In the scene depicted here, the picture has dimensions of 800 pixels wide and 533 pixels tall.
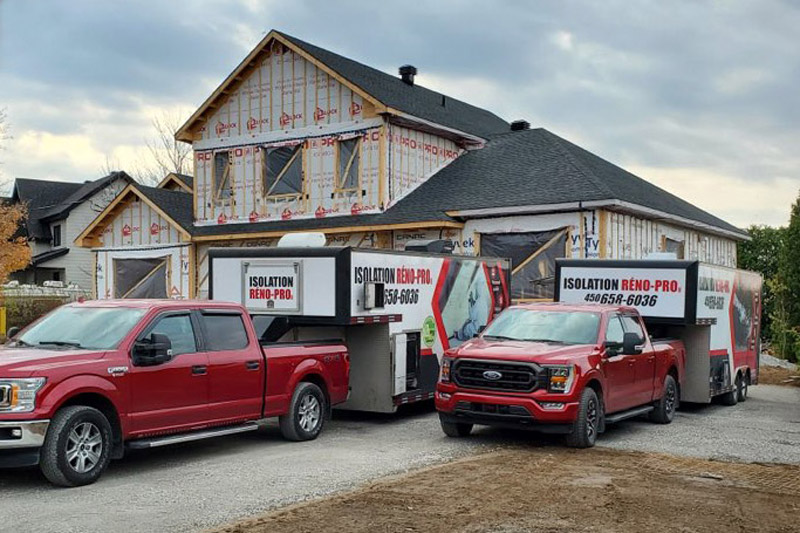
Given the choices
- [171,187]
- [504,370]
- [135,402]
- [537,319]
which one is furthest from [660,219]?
[171,187]

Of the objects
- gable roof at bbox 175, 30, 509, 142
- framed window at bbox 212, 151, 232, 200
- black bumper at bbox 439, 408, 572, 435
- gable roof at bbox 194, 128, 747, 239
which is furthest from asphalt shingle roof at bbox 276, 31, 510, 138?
black bumper at bbox 439, 408, 572, 435

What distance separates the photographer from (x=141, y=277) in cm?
2775

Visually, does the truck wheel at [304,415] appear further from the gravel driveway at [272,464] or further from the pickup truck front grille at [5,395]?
the pickup truck front grille at [5,395]

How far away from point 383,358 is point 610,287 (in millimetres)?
4433

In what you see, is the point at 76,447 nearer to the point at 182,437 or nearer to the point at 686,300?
the point at 182,437

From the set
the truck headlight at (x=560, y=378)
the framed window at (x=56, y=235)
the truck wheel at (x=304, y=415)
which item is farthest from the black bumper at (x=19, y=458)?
the framed window at (x=56, y=235)

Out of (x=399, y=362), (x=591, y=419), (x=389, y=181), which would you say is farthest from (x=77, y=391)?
(x=389, y=181)

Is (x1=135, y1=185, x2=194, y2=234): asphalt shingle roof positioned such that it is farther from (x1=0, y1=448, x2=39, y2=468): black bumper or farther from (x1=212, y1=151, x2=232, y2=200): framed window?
(x1=0, y1=448, x2=39, y2=468): black bumper

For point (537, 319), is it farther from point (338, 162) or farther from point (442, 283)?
point (338, 162)

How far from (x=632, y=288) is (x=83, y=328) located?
29.8 ft

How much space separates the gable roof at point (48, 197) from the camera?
5359cm

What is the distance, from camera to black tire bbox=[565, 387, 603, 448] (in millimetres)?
11070

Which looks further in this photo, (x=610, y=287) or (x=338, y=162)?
(x=338, y=162)

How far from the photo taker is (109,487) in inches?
345
